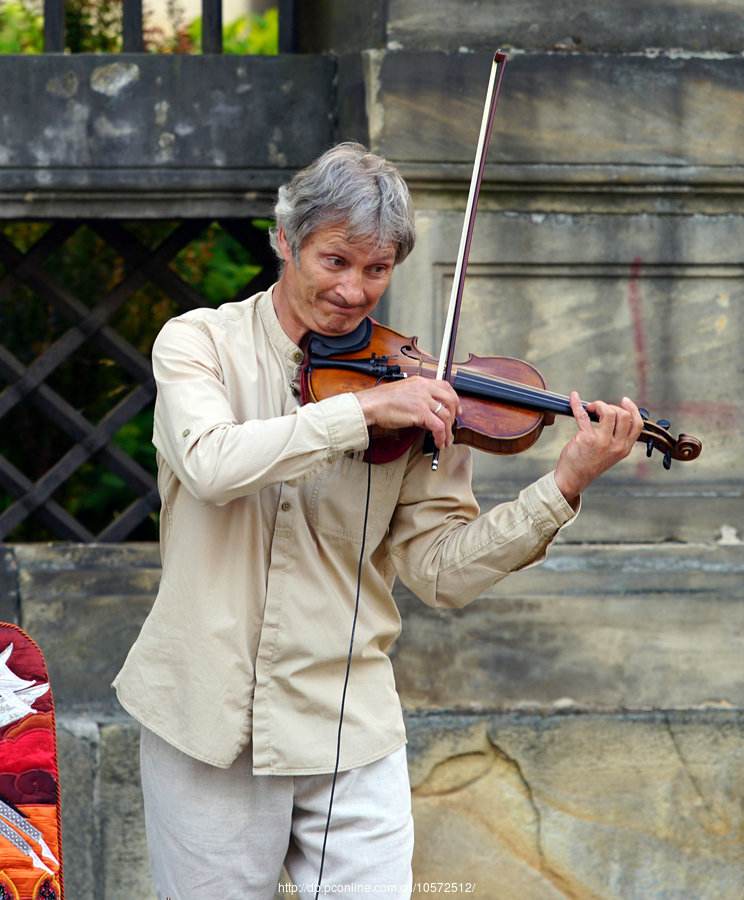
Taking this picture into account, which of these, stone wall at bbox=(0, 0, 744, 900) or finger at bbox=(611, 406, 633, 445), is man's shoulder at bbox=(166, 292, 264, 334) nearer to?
finger at bbox=(611, 406, 633, 445)

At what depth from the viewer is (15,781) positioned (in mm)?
2555


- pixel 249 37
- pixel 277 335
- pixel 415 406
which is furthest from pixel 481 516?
pixel 249 37

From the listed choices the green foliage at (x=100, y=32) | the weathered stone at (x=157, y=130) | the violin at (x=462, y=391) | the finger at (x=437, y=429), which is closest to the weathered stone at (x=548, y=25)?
the weathered stone at (x=157, y=130)

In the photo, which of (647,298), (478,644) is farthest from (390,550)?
(647,298)

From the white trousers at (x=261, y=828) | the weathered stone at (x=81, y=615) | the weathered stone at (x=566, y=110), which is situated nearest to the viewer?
the white trousers at (x=261, y=828)

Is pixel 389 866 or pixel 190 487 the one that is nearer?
pixel 190 487

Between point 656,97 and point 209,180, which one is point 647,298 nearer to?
point 656,97

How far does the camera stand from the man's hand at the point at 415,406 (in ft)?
7.97

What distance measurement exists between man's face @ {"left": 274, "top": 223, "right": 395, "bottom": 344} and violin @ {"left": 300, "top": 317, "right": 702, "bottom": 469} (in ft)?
0.12

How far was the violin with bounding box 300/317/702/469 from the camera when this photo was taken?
8.43ft

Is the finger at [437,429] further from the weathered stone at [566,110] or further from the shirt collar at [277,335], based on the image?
the weathered stone at [566,110]

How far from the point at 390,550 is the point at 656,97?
5.21 feet

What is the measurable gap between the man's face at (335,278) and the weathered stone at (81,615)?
155cm

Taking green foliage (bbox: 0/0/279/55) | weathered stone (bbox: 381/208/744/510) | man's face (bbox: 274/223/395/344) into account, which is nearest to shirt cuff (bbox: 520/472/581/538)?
man's face (bbox: 274/223/395/344)
